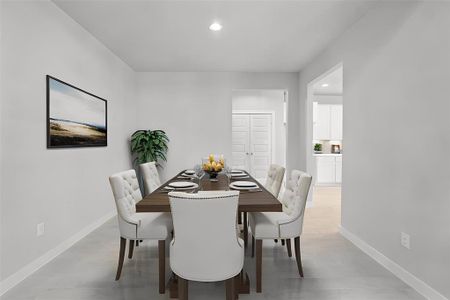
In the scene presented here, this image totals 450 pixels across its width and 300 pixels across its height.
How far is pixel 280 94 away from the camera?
7777 millimetres

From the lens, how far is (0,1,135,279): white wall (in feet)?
7.40

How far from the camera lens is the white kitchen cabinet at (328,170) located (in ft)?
24.4

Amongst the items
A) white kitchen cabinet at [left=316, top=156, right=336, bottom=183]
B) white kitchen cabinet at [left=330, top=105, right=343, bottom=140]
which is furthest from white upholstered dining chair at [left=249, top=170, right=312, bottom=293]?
white kitchen cabinet at [left=330, top=105, right=343, bottom=140]

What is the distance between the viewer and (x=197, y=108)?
223 inches

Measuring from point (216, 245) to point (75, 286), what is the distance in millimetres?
1425

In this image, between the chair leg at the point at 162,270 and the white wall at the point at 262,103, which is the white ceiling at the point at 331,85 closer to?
the white wall at the point at 262,103

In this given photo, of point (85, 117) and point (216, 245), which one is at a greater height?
point (85, 117)

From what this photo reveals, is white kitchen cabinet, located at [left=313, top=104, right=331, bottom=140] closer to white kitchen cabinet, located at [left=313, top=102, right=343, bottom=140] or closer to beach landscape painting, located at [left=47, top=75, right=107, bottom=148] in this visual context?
white kitchen cabinet, located at [left=313, top=102, right=343, bottom=140]

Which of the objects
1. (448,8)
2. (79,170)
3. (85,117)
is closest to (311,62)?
(448,8)

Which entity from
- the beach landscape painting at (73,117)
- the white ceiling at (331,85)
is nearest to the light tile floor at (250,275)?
the beach landscape painting at (73,117)

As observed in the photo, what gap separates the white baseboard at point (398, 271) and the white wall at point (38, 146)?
328 cm

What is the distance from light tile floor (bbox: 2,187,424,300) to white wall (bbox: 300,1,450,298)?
1.00 feet

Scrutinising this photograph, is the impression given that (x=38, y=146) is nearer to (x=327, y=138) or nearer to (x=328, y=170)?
(x=328, y=170)

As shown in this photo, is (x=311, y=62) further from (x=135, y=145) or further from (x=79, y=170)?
(x=79, y=170)
